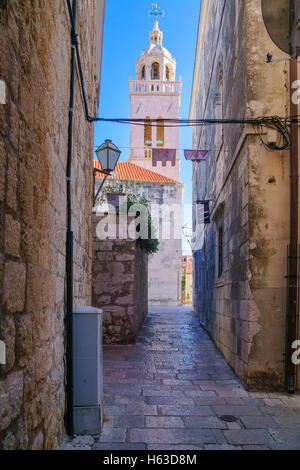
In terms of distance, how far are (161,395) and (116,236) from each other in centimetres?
419

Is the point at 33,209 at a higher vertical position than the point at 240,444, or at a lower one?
higher

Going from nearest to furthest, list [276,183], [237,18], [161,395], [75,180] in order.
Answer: [75,180]
[161,395]
[276,183]
[237,18]

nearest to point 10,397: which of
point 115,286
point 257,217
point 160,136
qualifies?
point 257,217

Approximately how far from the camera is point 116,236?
8531mm

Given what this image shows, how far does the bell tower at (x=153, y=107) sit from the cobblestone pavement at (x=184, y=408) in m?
24.0

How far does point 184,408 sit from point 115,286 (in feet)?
13.9

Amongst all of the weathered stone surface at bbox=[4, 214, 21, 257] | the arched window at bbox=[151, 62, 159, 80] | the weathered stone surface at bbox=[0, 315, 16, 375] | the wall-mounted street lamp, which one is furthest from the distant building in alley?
the weathered stone surface at bbox=[0, 315, 16, 375]

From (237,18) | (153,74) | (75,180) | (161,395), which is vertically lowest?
(161,395)

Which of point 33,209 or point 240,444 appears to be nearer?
point 33,209

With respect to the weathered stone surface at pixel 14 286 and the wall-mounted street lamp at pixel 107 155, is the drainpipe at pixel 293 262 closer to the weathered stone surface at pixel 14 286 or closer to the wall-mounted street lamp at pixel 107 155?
the wall-mounted street lamp at pixel 107 155

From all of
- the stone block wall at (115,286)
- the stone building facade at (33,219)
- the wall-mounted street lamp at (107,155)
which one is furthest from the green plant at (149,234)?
the stone building facade at (33,219)

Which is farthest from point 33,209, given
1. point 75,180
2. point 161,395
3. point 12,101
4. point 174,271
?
point 174,271

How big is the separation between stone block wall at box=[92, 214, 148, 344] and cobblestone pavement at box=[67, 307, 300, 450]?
881 millimetres

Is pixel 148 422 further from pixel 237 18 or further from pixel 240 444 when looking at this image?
pixel 237 18
